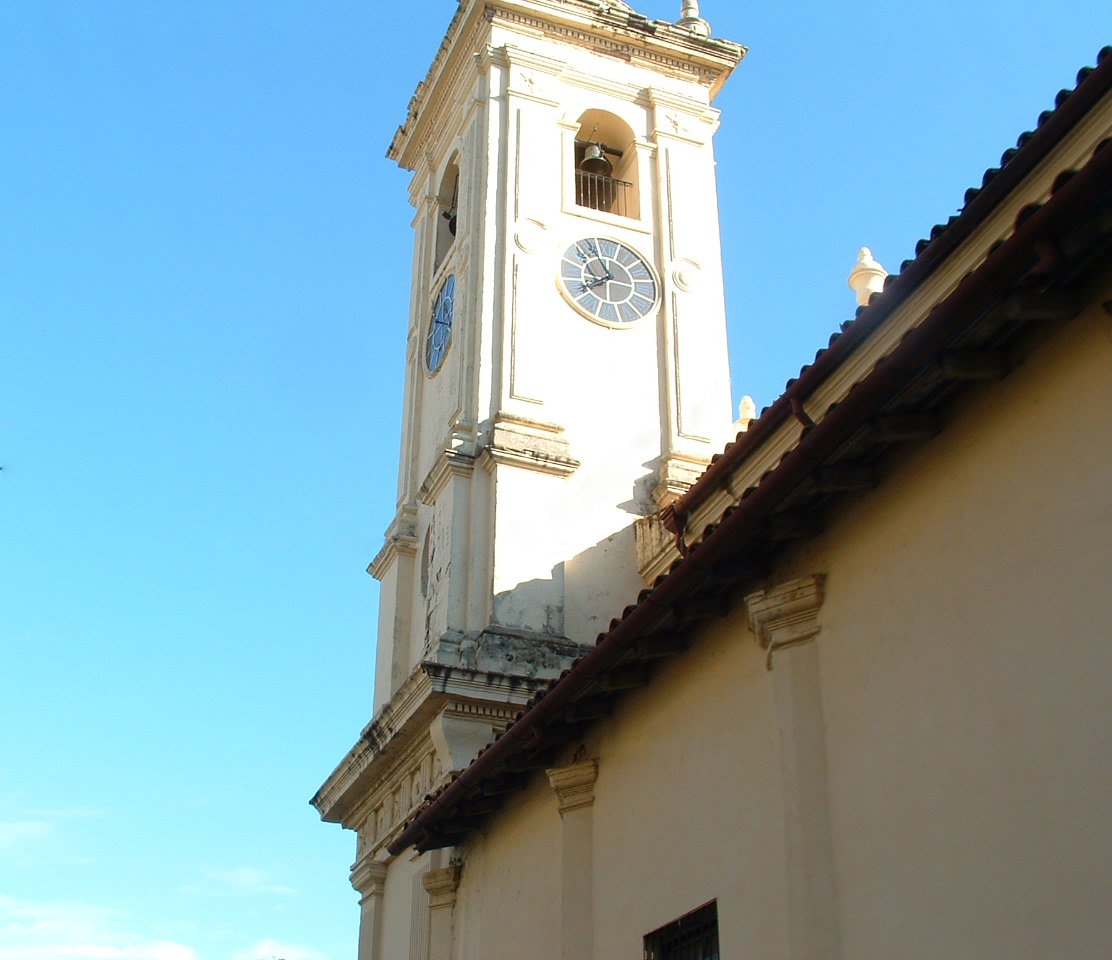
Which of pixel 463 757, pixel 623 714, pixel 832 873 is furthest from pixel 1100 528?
pixel 463 757

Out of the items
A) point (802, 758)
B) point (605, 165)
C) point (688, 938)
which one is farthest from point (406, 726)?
point (605, 165)

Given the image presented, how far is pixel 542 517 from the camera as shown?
18500 mm

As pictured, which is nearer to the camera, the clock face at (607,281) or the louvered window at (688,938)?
the louvered window at (688,938)

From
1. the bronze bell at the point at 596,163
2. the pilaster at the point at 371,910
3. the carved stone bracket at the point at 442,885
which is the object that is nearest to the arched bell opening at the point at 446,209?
the bronze bell at the point at 596,163

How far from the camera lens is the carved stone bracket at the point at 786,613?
9227 millimetres

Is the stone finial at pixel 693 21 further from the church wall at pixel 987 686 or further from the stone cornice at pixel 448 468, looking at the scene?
the church wall at pixel 987 686

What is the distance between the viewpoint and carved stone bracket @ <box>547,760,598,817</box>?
11.7 meters

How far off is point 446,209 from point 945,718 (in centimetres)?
1757

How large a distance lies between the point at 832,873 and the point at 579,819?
355 centimetres

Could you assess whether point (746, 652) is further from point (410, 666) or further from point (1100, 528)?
point (410, 666)

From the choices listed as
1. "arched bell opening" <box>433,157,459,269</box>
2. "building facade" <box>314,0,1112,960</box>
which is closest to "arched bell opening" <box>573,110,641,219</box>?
"building facade" <box>314,0,1112,960</box>

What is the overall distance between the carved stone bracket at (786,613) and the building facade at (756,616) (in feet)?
0.06

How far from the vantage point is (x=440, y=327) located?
22.2 metres

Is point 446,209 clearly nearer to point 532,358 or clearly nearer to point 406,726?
point 532,358
